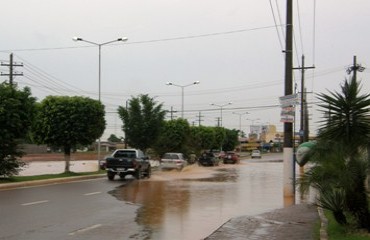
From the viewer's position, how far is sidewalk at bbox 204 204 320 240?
11250 mm

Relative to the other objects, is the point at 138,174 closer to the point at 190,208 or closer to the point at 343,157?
the point at 190,208

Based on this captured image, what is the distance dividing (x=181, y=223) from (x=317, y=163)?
4577mm

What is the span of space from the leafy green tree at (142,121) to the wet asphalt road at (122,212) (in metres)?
26.0

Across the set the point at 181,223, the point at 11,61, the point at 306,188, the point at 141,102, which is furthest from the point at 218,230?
the point at 11,61

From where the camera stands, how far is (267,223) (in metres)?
13.5

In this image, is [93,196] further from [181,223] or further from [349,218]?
[349,218]

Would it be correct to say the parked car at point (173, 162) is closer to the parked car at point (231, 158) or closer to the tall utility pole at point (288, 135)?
the parked car at point (231, 158)

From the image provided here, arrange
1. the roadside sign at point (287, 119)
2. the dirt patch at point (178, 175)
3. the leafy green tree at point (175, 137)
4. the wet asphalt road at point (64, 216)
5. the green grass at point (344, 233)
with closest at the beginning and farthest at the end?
the green grass at point (344, 233) → the wet asphalt road at point (64, 216) → the roadside sign at point (287, 119) → the dirt patch at point (178, 175) → the leafy green tree at point (175, 137)

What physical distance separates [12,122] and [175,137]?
37.4 meters

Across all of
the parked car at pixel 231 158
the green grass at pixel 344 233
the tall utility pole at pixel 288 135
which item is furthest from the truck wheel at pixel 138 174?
the parked car at pixel 231 158

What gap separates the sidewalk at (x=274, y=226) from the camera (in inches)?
443

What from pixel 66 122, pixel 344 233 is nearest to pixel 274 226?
pixel 344 233

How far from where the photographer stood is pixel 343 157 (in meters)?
10.0

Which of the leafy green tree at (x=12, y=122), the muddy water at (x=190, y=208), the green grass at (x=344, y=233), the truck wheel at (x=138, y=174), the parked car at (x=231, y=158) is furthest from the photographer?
the parked car at (x=231, y=158)
